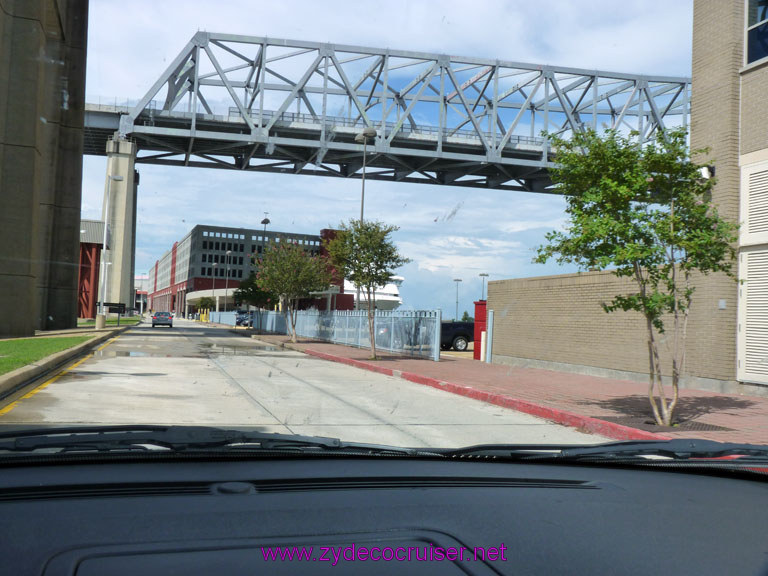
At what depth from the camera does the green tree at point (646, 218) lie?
8891mm

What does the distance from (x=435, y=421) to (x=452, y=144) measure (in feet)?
161

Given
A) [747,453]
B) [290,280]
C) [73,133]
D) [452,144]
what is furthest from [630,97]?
[747,453]

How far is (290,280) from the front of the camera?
36688mm

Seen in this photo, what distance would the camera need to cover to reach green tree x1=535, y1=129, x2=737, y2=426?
29.2 ft

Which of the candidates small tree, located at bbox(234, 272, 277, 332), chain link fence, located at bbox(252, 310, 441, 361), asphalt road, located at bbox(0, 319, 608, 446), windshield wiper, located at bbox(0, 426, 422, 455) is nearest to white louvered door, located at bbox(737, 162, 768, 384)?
asphalt road, located at bbox(0, 319, 608, 446)

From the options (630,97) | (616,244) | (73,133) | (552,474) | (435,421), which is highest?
(630,97)

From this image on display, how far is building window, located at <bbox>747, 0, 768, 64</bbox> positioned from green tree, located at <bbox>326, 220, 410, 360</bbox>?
1201 centimetres

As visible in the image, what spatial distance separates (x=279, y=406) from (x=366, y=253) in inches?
514

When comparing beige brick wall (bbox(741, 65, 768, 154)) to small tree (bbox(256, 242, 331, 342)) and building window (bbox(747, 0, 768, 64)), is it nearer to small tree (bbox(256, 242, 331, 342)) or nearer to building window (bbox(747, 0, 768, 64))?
building window (bbox(747, 0, 768, 64))

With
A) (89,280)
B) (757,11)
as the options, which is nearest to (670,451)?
(757,11)

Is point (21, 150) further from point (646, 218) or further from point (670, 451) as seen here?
point (670, 451)

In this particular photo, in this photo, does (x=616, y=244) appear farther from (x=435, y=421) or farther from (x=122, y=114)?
(x=122, y=114)

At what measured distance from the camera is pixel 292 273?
36.9m

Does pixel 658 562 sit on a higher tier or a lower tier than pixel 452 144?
lower
